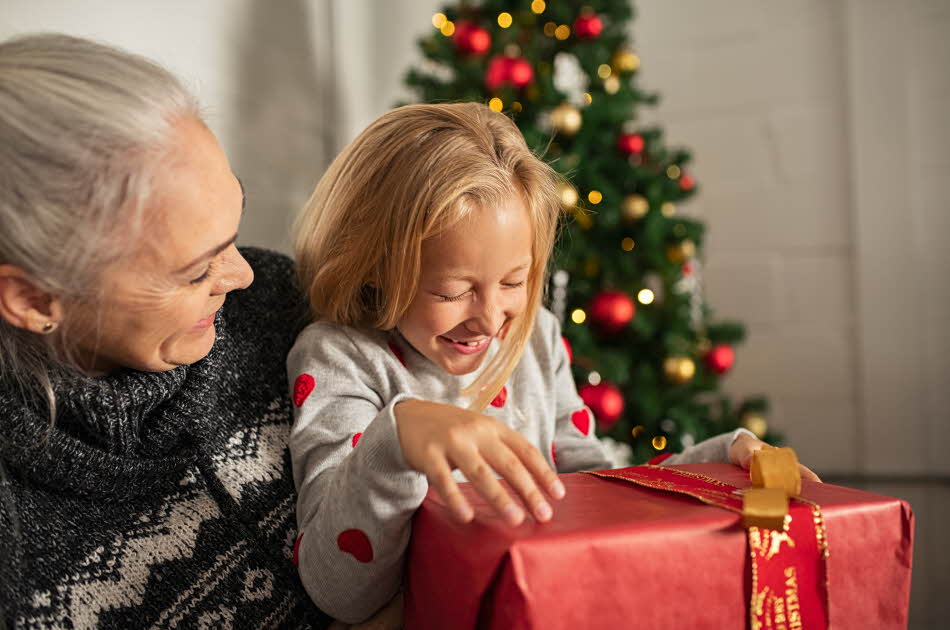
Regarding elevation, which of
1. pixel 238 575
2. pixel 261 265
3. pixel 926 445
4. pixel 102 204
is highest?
pixel 102 204

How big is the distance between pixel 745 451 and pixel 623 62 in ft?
4.27

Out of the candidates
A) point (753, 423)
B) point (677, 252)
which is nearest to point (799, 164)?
point (677, 252)

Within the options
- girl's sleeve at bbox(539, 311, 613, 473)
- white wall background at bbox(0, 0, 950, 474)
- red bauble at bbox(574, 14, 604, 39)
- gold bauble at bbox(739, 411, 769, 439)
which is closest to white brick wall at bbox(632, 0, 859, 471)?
white wall background at bbox(0, 0, 950, 474)

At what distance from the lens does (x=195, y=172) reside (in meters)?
0.73

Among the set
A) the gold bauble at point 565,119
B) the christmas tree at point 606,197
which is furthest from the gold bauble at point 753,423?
the gold bauble at point 565,119

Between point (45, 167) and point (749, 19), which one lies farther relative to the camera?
point (749, 19)

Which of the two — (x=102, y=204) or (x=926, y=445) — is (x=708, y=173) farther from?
(x=102, y=204)

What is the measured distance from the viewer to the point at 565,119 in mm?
1817

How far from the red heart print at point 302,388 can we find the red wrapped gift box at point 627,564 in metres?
0.25

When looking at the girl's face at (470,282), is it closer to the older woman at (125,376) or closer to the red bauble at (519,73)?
the older woman at (125,376)

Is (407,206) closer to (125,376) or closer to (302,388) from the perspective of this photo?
(302,388)

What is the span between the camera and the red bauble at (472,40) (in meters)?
1.88

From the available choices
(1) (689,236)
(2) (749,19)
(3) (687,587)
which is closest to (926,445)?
(1) (689,236)

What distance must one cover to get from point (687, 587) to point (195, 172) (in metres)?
0.56
